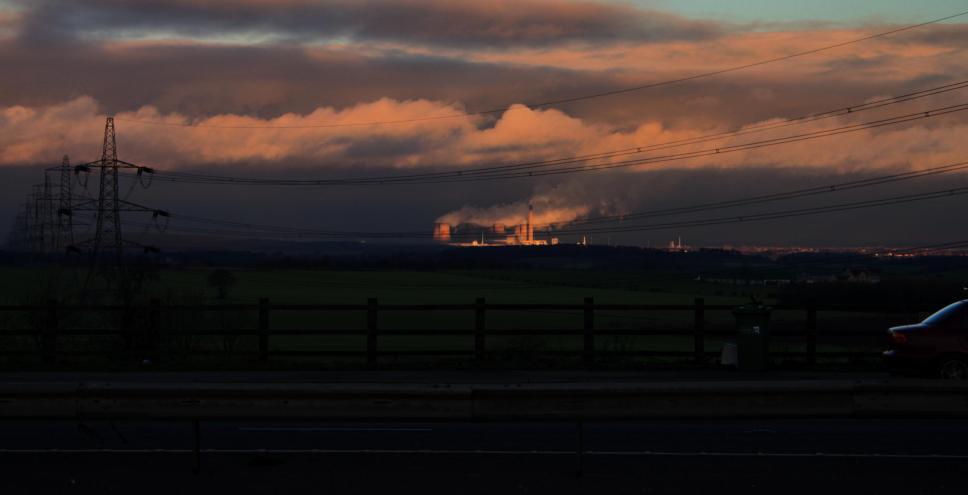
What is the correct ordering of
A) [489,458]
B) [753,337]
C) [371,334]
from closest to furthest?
[489,458], [753,337], [371,334]

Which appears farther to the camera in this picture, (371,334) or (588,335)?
(588,335)

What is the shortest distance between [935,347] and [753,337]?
4370 mm

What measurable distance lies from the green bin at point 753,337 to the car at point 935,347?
370 centimetres

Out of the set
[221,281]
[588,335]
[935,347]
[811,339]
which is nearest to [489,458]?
[935,347]

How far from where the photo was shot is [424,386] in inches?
358

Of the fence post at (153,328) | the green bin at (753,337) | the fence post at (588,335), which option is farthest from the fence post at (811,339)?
the fence post at (153,328)

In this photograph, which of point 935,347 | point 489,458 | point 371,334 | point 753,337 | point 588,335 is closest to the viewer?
point 489,458

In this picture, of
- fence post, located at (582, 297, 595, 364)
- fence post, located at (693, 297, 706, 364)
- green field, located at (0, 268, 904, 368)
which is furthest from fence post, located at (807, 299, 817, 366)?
fence post, located at (582, 297, 595, 364)

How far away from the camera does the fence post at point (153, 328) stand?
23.0m

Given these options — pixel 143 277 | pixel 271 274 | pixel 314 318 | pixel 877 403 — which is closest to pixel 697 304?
pixel 877 403

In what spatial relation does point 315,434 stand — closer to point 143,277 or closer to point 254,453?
point 254,453

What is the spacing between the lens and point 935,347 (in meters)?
16.7

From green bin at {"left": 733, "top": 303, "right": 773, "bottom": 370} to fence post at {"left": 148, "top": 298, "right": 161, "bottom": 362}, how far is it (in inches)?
487

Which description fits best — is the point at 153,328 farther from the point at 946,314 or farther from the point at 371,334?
the point at 946,314
